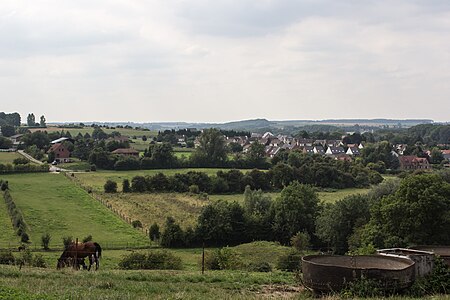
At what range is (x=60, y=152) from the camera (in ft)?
335

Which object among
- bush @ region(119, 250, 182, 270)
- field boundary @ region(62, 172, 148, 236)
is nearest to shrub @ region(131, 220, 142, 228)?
field boundary @ region(62, 172, 148, 236)

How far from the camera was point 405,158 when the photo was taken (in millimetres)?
116875

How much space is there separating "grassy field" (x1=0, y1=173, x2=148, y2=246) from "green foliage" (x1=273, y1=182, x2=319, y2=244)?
39.9 feet

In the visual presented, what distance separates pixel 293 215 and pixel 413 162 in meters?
77.1

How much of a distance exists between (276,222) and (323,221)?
18.2 feet

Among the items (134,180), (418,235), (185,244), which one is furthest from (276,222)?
(134,180)

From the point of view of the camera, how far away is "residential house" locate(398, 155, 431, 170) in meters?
112

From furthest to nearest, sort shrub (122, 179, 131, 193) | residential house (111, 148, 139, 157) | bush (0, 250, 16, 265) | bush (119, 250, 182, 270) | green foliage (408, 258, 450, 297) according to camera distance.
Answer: residential house (111, 148, 139, 157) → shrub (122, 179, 131, 193) → bush (0, 250, 16, 265) → bush (119, 250, 182, 270) → green foliage (408, 258, 450, 297)

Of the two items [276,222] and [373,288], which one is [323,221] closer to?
[276,222]

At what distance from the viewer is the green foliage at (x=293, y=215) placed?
45594 millimetres

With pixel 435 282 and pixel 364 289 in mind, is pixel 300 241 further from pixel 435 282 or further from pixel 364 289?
pixel 364 289

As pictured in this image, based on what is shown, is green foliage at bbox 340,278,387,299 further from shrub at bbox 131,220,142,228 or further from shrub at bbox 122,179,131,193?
shrub at bbox 122,179,131,193

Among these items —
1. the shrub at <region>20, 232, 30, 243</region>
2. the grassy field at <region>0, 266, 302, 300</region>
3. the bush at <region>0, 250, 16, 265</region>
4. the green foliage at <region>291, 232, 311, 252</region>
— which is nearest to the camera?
the grassy field at <region>0, 266, 302, 300</region>

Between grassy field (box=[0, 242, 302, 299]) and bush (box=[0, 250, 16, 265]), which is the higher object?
grassy field (box=[0, 242, 302, 299])
